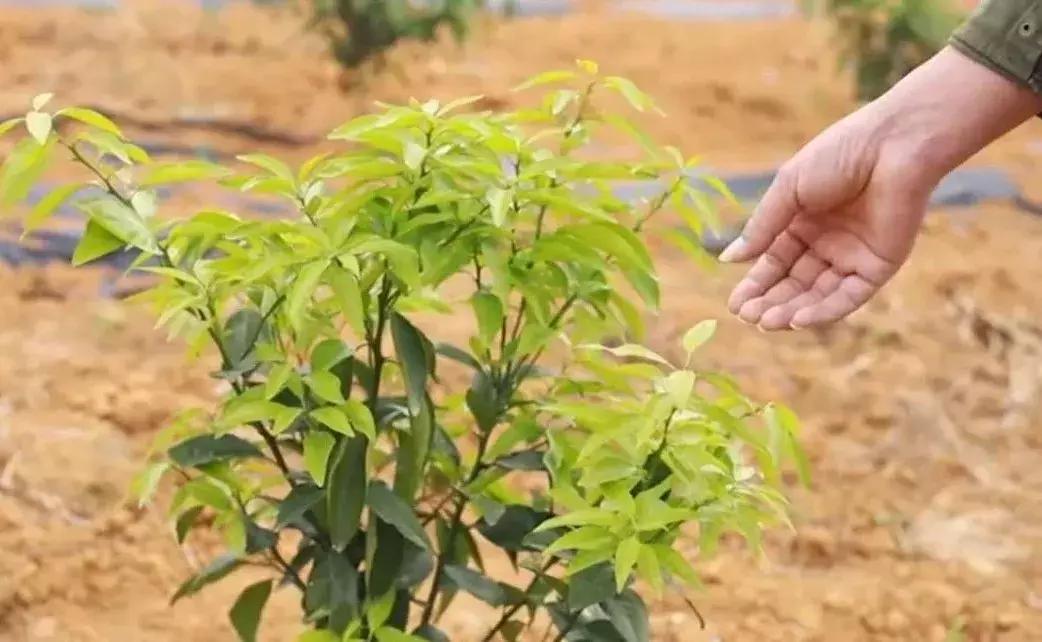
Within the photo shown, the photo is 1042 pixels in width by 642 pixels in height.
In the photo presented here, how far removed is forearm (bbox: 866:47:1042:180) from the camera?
4.72ft

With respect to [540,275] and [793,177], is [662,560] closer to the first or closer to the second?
[540,275]

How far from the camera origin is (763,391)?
9.37 feet

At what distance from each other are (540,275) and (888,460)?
161cm

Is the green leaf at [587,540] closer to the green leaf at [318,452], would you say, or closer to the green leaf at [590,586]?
the green leaf at [590,586]

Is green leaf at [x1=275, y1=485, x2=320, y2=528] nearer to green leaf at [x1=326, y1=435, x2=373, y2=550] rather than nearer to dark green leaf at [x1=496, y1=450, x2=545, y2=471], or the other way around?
green leaf at [x1=326, y1=435, x2=373, y2=550]

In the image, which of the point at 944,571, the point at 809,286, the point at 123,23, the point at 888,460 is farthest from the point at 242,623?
the point at 123,23

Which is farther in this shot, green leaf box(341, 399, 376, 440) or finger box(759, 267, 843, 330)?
finger box(759, 267, 843, 330)

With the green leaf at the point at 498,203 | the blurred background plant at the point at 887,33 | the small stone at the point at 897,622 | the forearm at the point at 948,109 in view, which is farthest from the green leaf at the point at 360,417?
the blurred background plant at the point at 887,33

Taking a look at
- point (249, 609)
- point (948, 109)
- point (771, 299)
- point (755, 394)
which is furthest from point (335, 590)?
point (755, 394)

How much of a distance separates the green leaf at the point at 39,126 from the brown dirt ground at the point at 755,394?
0.77m

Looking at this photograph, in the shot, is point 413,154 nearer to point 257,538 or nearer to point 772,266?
point 257,538

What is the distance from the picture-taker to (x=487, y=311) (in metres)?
1.19

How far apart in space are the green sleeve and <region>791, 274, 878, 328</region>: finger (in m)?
0.29

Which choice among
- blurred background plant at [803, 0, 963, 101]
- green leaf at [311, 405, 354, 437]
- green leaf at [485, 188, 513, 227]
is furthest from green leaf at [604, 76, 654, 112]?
blurred background plant at [803, 0, 963, 101]
